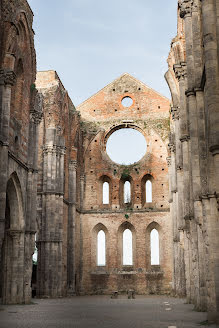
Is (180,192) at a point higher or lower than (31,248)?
higher

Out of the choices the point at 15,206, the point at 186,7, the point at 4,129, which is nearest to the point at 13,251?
the point at 15,206

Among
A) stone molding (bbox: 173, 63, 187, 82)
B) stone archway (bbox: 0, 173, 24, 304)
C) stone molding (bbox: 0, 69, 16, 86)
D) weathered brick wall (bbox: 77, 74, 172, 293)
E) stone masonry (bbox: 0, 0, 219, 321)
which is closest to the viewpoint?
stone masonry (bbox: 0, 0, 219, 321)

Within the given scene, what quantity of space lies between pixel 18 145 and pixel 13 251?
412 cm

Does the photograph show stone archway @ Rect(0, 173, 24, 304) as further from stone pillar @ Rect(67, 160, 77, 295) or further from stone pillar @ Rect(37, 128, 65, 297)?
stone pillar @ Rect(67, 160, 77, 295)

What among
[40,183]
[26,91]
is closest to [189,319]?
[26,91]

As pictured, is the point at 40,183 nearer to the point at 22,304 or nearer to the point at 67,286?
the point at 67,286

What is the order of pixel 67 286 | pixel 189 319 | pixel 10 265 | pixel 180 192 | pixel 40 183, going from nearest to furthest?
1. pixel 189 319
2. pixel 10 265
3. pixel 180 192
4. pixel 40 183
5. pixel 67 286

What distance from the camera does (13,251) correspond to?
57.6 ft

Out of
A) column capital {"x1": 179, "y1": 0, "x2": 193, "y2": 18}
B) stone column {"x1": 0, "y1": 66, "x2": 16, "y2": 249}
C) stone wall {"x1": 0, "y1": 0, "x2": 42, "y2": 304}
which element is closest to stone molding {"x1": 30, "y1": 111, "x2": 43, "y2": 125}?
stone wall {"x1": 0, "y1": 0, "x2": 42, "y2": 304}

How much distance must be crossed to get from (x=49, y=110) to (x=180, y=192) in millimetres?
9474

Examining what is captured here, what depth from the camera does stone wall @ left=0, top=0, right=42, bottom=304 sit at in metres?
15.9

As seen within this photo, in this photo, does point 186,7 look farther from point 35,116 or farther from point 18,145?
point 35,116

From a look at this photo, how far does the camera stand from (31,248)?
18.3 meters

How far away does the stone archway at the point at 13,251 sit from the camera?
56.7ft
